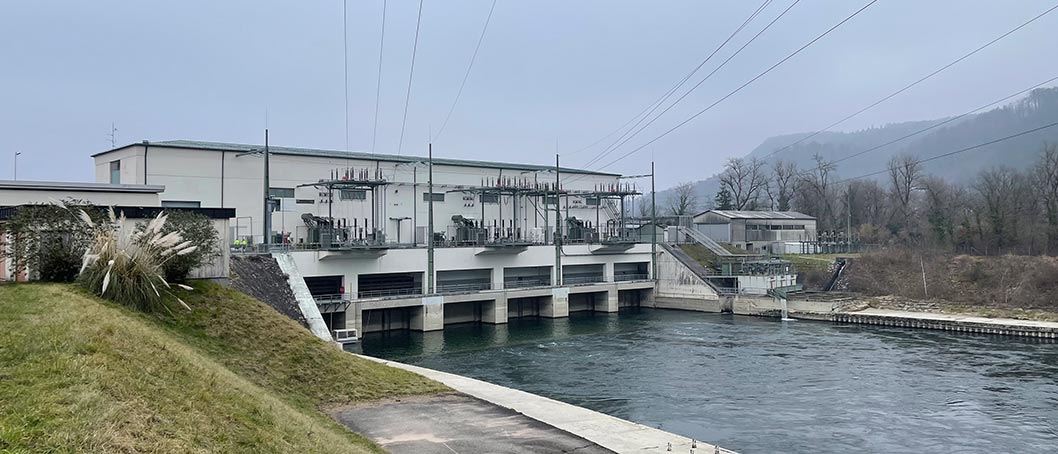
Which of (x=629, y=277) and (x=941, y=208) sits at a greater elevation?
(x=941, y=208)

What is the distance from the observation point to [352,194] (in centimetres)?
4938

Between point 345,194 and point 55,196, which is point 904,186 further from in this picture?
point 55,196

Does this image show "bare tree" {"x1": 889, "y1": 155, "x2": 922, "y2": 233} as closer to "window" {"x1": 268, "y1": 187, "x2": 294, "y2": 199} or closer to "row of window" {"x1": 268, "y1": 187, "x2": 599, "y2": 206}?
"row of window" {"x1": 268, "y1": 187, "x2": 599, "y2": 206}

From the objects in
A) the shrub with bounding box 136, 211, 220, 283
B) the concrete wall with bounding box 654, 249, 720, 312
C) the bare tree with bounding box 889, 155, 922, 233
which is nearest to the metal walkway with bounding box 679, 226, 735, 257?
the concrete wall with bounding box 654, 249, 720, 312

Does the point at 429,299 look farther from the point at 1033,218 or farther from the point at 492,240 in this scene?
the point at 1033,218

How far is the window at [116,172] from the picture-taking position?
4488 centimetres

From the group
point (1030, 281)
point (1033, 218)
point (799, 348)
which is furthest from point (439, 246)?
point (1033, 218)

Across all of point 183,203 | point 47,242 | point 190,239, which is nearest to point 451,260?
point 183,203

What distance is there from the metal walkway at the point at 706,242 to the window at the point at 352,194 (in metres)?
29.7

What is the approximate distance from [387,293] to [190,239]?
2602 cm

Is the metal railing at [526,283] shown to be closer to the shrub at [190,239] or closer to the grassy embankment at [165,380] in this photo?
the shrub at [190,239]

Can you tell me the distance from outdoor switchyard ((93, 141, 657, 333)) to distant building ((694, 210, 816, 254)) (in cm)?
1330

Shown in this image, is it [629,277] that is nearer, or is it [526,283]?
[526,283]

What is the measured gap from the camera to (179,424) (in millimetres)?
8188
